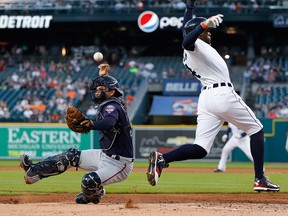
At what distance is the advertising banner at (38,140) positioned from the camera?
76.5 feet

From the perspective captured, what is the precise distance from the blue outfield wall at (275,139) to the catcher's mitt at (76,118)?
639 inches

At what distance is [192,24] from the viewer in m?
8.87

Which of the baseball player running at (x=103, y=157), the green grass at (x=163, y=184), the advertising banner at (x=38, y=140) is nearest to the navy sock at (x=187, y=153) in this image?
the baseball player running at (x=103, y=157)

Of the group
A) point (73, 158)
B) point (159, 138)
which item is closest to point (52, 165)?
point (73, 158)

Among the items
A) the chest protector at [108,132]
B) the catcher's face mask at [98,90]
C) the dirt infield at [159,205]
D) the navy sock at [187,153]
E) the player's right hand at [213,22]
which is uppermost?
the player's right hand at [213,22]

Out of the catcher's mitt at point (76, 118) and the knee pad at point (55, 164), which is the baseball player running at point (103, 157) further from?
the catcher's mitt at point (76, 118)

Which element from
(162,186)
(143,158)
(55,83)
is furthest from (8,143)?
(162,186)

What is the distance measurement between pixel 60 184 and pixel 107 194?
2.44 metres

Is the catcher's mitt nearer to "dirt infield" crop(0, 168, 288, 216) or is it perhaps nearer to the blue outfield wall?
"dirt infield" crop(0, 168, 288, 216)

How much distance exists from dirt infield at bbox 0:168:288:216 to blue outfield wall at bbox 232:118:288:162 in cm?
1251

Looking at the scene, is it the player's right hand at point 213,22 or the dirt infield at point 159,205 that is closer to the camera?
the dirt infield at point 159,205

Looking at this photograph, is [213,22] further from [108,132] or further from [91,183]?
[91,183]

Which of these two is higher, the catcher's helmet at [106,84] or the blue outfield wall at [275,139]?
the catcher's helmet at [106,84]

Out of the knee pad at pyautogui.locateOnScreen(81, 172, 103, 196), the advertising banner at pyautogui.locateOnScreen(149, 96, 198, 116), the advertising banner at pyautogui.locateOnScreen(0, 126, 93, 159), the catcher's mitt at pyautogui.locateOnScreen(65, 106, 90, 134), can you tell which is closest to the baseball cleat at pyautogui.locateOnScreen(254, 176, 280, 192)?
the knee pad at pyautogui.locateOnScreen(81, 172, 103, 196)
